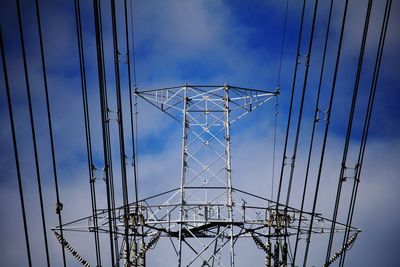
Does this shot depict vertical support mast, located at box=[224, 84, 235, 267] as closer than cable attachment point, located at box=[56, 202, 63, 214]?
No

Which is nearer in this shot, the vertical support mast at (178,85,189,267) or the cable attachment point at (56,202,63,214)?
the cable attachment point at (56,202,63,214)

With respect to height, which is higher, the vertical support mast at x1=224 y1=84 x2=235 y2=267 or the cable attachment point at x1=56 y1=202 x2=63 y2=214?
the cable attachment point at x1=56 y1=202 x2=63 y2=214

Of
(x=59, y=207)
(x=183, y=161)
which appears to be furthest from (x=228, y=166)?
(x=59, y=207)

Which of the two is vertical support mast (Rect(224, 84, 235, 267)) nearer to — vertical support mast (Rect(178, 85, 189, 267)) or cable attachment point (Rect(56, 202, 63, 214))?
vertical support mast (Rect(178, 85, 189, 267))

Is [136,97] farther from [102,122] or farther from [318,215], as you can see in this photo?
[102,122]

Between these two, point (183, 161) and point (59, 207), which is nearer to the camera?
point (59, 207)

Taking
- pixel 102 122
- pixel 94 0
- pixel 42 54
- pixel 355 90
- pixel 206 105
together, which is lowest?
pixel 206 105

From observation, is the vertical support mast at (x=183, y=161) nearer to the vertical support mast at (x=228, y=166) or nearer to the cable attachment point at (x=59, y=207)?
the vertical support mast at (x=228, y=166)

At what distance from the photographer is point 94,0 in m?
13.7

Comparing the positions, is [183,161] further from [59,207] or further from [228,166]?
[59,207]

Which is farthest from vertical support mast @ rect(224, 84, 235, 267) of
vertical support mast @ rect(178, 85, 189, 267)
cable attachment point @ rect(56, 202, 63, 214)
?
cable attachment point @ rect(56, 202, 63, 214)

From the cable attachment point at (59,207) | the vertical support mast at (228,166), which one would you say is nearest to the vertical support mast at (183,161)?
the vertical support mast at (228,166)

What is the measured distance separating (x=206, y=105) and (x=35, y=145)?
733 inches

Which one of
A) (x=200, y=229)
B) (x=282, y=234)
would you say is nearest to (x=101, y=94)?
(x=200, y=229)
